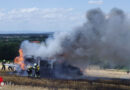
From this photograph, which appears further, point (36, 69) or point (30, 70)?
point (30, 70)

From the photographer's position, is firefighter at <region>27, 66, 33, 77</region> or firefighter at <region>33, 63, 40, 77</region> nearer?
firefighter at <region>33, 63, 40, 77</region>

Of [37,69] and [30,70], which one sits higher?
[37,69]

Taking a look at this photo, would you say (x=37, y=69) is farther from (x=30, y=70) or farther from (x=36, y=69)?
(x=30, y=70)

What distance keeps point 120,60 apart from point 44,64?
8449 millimetres

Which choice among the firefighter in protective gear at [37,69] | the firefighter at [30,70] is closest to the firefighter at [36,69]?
the firefighter in protective gear at [37,69]

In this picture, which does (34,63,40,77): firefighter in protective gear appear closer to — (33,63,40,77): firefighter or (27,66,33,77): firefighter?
(33,63,40,77): firefighter

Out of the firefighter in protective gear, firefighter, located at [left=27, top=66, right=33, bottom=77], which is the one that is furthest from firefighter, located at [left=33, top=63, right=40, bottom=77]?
firefighter, located at [left=27, top=66, right=33, bottom=77]

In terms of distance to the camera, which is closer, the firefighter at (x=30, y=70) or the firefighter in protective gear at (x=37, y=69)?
the firefighter in protective gear at (x=37, y=69)

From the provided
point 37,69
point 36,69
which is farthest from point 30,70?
point 37,69

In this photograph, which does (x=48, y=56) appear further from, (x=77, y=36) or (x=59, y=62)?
(x=77, y=36)

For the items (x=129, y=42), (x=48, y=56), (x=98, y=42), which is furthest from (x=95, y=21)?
(x=48, y=56)

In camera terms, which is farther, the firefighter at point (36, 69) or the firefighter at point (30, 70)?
the firefighter at point (30, 70)

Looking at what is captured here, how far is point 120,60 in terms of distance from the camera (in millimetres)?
29234

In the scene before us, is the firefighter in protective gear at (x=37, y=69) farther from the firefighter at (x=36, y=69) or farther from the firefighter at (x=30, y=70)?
the firefighter at (x=30, y=70)
